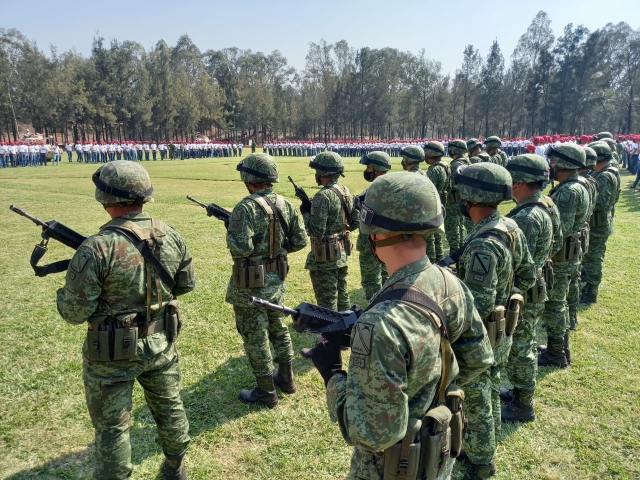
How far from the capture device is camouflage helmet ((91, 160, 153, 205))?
3.29 m

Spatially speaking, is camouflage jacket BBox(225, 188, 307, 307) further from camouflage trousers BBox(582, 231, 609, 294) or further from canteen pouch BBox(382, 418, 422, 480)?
camouflage trousers BBox(582, 231, 609, 294)

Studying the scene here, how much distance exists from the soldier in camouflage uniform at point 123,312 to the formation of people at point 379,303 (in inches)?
0.4

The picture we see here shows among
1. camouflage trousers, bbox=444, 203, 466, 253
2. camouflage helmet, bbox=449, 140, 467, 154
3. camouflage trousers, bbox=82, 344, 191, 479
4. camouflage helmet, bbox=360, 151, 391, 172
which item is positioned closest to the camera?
camouflage trousers, bbox=82, 344, 191, 479

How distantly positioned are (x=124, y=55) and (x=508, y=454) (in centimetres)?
7324

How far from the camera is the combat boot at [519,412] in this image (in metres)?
4.58

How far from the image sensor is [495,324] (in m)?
3.53

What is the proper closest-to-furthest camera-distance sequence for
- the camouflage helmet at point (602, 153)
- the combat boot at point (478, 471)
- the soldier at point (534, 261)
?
the combat boot at point (478, 471) < the soldier at point (534, 261) < the camouflage helmet at point (602, 153)

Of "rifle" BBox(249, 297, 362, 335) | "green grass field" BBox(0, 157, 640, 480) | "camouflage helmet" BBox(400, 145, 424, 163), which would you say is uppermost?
"camouflage helmet" BBox(400, 145, 424, 163)

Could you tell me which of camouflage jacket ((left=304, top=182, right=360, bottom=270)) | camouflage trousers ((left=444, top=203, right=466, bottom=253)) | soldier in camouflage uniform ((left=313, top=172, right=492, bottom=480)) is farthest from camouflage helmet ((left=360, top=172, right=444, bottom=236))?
camouflage trousers ((left=444, top=203, right=466, bottom=253))

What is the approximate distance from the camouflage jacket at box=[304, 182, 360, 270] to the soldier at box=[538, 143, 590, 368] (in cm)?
280

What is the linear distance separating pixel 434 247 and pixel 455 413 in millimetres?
7147

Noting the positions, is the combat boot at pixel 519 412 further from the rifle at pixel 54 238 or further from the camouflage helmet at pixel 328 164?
the rifle at pixel 54 238

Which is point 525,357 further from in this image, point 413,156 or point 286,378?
point 413,156

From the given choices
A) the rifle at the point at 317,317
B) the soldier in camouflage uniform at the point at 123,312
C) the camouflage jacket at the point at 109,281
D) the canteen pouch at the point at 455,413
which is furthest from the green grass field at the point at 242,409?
the rifle at the point at 317,317
